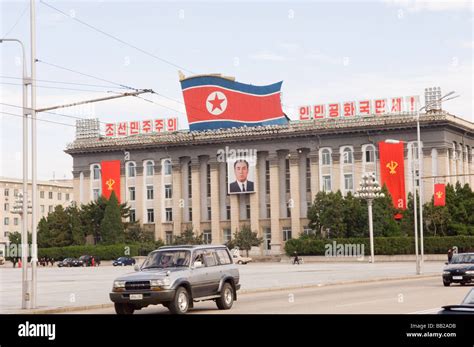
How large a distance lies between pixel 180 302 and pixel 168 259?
160 cm

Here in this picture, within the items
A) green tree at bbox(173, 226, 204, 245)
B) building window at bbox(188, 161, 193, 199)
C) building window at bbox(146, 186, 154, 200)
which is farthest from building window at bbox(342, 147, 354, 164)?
building window at bbox(146, 186, 154, 200)

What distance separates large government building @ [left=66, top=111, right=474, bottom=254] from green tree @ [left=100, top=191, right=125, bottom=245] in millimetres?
8031

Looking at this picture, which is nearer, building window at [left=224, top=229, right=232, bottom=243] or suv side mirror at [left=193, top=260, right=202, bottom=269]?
suv side mirror at [left=193, top=260, right=202, bottom=269]

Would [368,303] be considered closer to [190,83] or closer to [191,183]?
[190,83]

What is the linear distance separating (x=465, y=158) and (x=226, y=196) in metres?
33.4

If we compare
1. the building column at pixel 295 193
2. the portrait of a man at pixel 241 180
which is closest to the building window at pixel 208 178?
the portrait of a man at pixel 241 180

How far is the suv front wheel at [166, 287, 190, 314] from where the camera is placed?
77.8 ft

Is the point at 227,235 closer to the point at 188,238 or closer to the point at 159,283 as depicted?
the point at 188,238

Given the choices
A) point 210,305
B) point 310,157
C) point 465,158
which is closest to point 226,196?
point 310,157

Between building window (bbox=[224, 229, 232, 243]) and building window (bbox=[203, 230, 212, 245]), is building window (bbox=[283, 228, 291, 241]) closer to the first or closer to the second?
building window (bbox=[224, 229, 232, 243])

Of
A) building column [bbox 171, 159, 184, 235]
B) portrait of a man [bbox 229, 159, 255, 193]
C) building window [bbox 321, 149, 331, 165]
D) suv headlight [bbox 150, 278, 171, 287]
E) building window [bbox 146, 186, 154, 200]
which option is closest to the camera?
suv headlight [bbox 150, 278, 171, 287]

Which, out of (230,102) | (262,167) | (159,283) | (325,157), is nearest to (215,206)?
(262,167)

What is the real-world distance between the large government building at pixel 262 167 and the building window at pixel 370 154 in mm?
26
